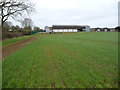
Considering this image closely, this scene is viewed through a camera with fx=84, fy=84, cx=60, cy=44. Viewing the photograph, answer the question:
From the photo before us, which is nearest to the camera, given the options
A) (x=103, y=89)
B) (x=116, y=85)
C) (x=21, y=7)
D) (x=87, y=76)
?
(x=103, y=89)

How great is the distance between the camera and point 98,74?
3.74 m

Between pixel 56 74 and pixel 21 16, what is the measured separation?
54.8 feet

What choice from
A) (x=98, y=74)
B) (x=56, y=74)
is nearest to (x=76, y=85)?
(x=56, y=74)

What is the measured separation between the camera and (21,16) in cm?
1684

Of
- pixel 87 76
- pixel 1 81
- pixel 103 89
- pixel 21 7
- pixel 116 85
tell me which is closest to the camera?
pixel 103 89

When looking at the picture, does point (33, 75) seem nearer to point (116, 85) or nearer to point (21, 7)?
point (116, 85)

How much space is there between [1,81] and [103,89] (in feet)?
12.3

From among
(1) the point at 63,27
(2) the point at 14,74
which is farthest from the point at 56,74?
(1) the point at 63,27

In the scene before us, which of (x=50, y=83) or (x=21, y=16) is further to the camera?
(x=21, y=16)

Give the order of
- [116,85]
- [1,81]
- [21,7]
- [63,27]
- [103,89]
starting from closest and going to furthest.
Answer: [103,89] < [116,85] < [1,81] < [21,7] < [63,27]

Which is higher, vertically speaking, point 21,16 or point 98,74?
point 21,16

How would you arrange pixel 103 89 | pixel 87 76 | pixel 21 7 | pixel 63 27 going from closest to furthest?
pixel 103 89 → pixel 87 76 → pixel 21 7 → pixel 63 27

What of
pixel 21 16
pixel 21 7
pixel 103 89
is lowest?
pixel 103 89

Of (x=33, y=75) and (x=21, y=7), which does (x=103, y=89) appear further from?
(x=21, y=7)
